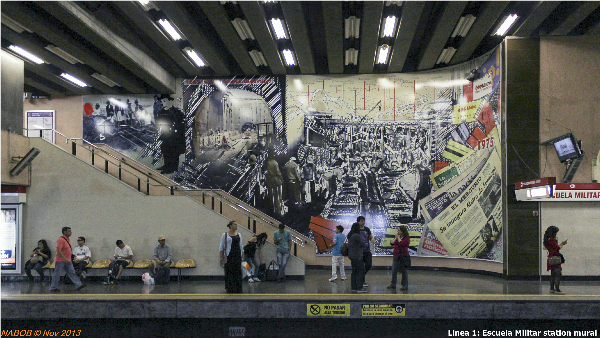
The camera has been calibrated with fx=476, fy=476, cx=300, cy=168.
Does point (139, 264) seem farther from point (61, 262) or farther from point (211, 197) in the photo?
point (211, 197)

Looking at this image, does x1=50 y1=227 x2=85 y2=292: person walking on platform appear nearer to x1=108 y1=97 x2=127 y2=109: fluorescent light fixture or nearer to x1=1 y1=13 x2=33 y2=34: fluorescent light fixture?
x1=1 y1=13 x2=33 y2=34: fluorescent light fixture

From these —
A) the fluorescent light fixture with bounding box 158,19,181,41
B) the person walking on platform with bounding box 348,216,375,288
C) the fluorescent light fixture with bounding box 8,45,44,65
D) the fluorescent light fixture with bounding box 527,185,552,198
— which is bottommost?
the person walking on platform with bounding box 348,216,375,288

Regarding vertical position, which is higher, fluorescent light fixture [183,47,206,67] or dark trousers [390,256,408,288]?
fluorescent light fixture [183,47,206,67]

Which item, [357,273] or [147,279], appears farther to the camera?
[147,279]

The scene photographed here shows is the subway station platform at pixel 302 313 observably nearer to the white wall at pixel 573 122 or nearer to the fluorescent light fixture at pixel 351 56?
the white wall at pixel 573 122

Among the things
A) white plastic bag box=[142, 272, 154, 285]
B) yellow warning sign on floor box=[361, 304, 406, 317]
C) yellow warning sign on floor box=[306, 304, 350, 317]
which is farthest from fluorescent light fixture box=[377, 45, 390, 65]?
white plastic bag box=[142, 272, 154, 285]

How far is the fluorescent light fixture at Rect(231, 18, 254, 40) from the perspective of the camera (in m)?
11.7

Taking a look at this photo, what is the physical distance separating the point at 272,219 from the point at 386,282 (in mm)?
5265

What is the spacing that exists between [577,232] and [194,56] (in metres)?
11.4

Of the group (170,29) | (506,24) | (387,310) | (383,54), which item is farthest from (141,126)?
(506,24)

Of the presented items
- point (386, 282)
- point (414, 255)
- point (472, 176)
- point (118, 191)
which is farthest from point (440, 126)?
point (118, 191)

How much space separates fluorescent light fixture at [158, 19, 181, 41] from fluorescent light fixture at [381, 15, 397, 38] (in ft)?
17.4

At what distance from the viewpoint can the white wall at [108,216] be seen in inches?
495

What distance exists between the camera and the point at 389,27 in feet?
39.6
